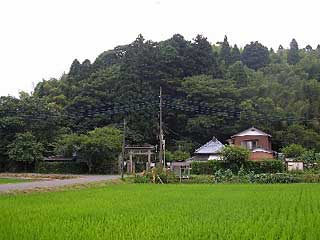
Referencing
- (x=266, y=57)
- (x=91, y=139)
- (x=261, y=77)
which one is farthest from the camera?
(x=266, y=57)

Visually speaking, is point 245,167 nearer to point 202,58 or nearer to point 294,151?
point 294,151

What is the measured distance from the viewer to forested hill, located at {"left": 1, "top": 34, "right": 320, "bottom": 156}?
49.9 metres

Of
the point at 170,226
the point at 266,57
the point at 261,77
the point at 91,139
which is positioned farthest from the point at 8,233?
the point at 266,57

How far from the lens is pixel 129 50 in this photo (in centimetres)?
6084

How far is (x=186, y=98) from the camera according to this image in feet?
182

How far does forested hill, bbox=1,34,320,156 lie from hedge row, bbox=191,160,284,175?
42.1 feet

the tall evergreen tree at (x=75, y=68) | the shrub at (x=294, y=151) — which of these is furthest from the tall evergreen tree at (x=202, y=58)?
the shrub at (x=294, y=151)

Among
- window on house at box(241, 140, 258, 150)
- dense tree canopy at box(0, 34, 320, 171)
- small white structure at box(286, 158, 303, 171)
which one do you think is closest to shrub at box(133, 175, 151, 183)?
small white structure at box(286, 158, 303, 171)

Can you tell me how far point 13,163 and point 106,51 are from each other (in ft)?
105

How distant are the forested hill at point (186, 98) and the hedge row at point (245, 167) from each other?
42.1 feet

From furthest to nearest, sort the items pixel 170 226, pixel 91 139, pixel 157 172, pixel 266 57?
pixel 266 57 → pixel 91 139 → pixel 157 172 → pixel 170 226

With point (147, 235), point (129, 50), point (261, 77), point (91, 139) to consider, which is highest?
point (129, 50)

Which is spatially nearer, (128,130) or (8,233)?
(8,233)

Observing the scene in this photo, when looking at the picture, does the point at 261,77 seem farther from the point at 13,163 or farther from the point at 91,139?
the point at 13,163
